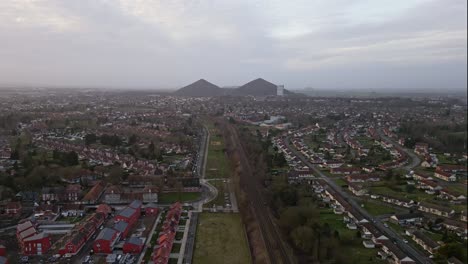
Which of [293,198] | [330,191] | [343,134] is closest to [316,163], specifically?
[330,191]

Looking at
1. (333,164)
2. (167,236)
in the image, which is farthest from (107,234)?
(333,164)

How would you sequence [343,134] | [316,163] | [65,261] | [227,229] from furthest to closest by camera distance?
[343,134] < [316,163] < [227,229] < [65,261]

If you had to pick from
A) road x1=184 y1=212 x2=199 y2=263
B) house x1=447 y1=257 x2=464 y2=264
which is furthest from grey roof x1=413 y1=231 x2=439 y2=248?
road x1=184 y1=212 x2=199 y2=263

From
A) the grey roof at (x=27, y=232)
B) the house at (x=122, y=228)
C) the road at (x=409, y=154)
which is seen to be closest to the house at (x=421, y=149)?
the road at (x=409, y=154)

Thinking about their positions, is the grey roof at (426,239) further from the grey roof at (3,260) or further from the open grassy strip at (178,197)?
the grey roof at (3,260)

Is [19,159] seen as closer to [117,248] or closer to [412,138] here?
[117,248]

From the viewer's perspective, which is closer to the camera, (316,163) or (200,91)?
(316,163)

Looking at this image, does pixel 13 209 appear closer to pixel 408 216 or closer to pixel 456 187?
pixel 408 216
